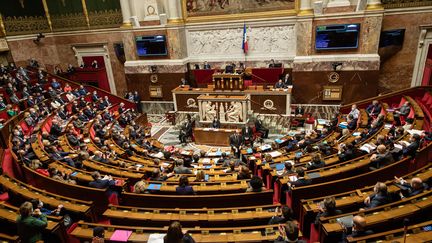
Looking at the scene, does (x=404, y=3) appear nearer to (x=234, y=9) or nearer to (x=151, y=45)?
(x=234, y=9)

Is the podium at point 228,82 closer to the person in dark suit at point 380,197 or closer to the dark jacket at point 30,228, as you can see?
the person in dark suit at point 380,197

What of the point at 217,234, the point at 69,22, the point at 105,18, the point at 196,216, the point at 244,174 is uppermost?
the point at 105,18

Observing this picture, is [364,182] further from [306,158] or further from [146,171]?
[146,171]

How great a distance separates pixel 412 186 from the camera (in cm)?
472

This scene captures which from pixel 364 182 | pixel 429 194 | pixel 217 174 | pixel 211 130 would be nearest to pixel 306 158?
pixel 364 182

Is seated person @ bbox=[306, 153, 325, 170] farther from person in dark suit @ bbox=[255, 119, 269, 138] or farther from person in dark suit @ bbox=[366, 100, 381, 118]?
person in dark suit @ bbox=[255, 119, 269, 138]

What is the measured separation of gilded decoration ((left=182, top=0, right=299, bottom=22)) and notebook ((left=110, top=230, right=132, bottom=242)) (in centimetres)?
1307

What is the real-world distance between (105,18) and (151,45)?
4.06m

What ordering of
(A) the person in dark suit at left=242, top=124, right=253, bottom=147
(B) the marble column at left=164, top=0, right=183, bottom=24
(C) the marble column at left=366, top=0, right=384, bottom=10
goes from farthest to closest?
(B) the marble column at left=164, top=0, right=183, bottom=24 < (C) the marble column at left=366, top=0, right=384, bottom=10 < (A) the person in dark suit at left=242, top=124, right=253, bottom=147

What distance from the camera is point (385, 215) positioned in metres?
4.26

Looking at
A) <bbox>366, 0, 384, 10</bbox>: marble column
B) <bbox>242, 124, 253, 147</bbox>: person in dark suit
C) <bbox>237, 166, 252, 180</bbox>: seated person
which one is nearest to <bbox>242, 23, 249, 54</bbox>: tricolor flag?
<bbox>242, 124, 253, 147</bbox>: person in dark suit

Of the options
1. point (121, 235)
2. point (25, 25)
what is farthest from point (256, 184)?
point (25, 25)

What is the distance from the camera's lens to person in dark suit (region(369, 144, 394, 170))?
5930mm

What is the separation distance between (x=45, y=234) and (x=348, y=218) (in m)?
4.87
